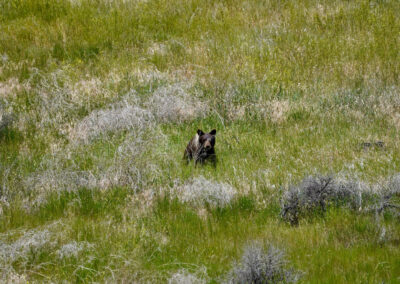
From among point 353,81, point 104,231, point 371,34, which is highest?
point 371,34

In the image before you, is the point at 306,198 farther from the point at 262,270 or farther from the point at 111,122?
the point at 111,122

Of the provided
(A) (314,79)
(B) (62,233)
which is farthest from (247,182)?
(A) (314,79)

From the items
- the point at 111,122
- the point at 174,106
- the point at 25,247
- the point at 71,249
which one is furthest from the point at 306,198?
the point at 111,122

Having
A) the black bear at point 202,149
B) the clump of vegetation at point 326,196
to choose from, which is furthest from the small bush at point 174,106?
the clump of vegetation at point 326,196

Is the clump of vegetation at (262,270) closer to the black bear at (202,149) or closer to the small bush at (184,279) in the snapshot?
the small bush at (184,279)

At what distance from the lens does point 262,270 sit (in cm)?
457

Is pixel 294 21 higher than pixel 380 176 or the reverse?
higher

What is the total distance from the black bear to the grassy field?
0.63 feet

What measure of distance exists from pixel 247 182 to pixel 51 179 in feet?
9.47

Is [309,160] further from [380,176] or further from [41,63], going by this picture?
[41,63]

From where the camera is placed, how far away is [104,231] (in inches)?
231

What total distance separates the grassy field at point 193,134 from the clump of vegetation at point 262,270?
1.0 inches

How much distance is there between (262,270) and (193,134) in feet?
15.9

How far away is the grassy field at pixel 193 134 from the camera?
17.3 feet
